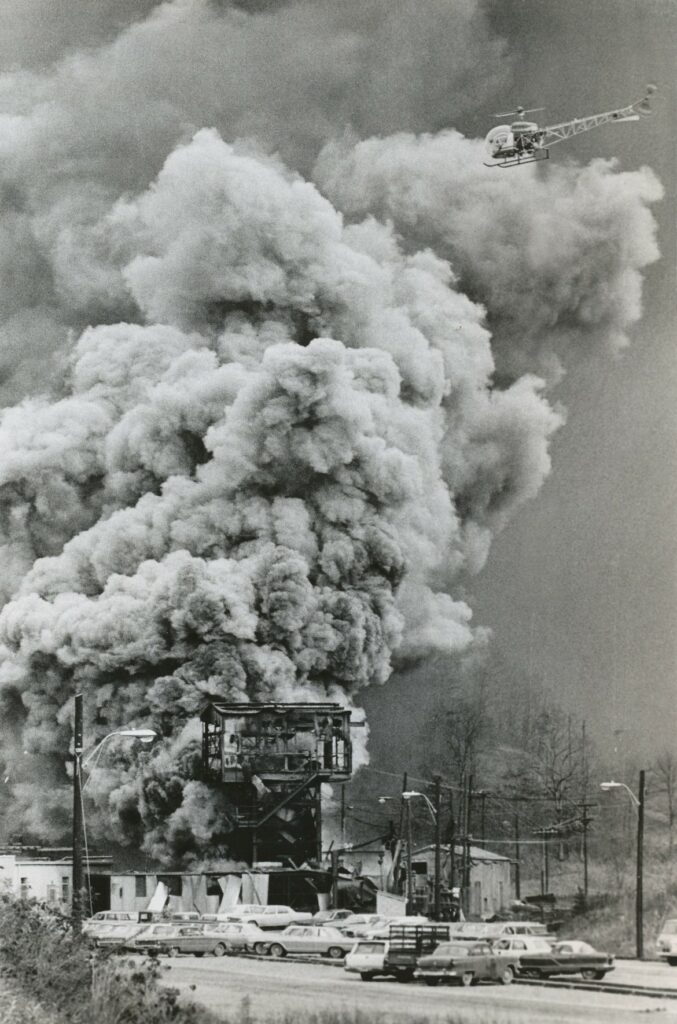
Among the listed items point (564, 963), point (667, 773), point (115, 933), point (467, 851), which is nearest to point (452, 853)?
point (467, 851)

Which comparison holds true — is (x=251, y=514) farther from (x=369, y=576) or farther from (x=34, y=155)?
(x=34, y=155)

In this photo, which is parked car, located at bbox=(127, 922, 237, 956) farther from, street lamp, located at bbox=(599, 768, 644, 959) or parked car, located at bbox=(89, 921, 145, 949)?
street lamp, located at bbox=(599, 768, 644, 959)

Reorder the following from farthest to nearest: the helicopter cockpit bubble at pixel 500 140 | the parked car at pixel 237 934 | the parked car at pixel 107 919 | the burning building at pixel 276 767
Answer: the burning building at pixel 276 767 < the helicopter cockpit bubble at pixel 500 140 < the parked car at pixel 237 934 < the parked car at pixel 107 919

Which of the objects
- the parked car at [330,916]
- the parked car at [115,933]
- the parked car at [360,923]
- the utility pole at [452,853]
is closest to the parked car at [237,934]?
the parked car at [115,933]

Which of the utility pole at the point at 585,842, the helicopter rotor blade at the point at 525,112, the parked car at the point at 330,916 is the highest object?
the helicopter rotor blade at the point at 525,112

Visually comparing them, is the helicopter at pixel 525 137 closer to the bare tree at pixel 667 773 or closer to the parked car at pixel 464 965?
the bare tree at pixel 667 773

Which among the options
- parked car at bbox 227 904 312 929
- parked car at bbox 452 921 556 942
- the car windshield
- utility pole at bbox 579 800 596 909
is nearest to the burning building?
parked car at bbox 227 904 312 929
